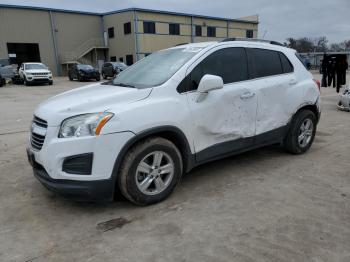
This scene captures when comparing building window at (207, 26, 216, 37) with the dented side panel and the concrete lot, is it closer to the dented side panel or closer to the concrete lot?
the concrete lot

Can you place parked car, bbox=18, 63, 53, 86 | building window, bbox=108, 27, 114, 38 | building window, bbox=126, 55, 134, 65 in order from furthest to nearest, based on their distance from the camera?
1. building window, bbox=108, 27, 114, 38
2. building window, bbox=126, 55, 134, 65
3. parked car, bbox=18, 63, 53, 86

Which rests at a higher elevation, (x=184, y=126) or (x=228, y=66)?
(x=228, y=66)

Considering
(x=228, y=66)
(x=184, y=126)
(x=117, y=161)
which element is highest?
(x=228, y=66)

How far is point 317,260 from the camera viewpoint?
2609mm

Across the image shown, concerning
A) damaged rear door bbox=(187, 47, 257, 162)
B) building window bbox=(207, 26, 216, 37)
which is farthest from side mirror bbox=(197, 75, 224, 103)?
building window bbox=(207, 26, 216, 37)

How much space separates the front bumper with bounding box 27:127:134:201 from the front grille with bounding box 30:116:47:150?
4.4 inches

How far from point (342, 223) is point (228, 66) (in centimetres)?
225

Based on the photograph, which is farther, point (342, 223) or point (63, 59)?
point (63, 59)

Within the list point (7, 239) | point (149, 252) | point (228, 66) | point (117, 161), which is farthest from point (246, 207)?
point (7, 239)

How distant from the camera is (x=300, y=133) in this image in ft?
17.0

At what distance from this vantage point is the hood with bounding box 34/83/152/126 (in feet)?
A: 10.7

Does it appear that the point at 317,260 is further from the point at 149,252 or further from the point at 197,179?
the point at 197,179

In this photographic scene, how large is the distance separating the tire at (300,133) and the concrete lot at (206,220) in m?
0.35

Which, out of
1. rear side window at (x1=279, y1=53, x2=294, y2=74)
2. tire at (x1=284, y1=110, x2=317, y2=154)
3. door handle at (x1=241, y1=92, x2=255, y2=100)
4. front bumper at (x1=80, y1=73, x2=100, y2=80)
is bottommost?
front bumper at (x1=80, y1=73, x2=100, y2=80)
